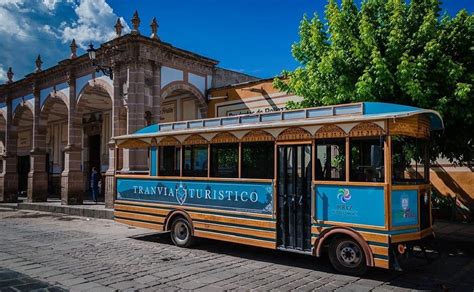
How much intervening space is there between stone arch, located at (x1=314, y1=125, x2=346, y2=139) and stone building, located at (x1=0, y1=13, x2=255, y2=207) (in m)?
9.97

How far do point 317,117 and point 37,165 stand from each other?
19357 mm

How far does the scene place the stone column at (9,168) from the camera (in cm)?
2434

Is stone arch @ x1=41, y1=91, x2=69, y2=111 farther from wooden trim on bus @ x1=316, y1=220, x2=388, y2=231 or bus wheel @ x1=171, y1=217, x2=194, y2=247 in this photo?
wooden trim on bus @ x1=316, y1=220, x2=388, y2=231

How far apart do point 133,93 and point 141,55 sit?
158 centimetres

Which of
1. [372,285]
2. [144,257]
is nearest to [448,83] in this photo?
[372,285]

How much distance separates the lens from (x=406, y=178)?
722 cm

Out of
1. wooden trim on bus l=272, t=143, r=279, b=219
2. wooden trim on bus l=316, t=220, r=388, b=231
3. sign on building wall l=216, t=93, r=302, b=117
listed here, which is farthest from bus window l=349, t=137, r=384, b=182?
sign on building wall l=216, t=93, r=302, b=117

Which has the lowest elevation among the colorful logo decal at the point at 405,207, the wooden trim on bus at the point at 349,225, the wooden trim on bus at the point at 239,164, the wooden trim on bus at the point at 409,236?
the wooden trim on bus at the point at 409,236

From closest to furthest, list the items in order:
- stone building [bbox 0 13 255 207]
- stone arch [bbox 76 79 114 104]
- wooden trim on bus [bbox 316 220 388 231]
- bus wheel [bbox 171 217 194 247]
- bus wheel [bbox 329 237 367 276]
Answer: wooden trim on bus [bbox 316 220 388 231]
bus wheel [bbox 329 237 367 276]
bus wheel [bbox 171 217 194 247]
stone building [bbox 0 13 255 207]
stone arch [bbox 76 79 114 104]

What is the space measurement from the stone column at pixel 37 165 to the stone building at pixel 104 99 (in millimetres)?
50

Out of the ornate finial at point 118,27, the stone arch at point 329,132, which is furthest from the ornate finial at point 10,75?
the stone arch at point 329,132

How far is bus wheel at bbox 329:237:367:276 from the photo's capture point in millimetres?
6906

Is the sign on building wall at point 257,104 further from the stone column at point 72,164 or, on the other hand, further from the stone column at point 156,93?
the stone column at point 72,164

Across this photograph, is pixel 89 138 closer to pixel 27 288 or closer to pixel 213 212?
pixel 213 212
